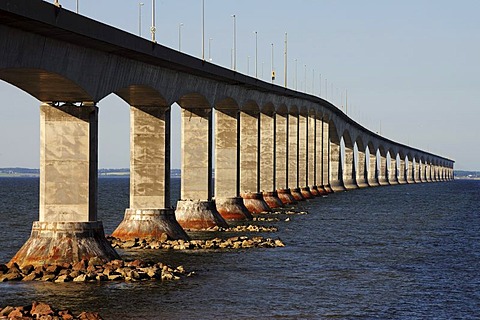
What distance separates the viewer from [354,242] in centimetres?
6119

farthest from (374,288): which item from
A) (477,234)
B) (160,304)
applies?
(477,234)

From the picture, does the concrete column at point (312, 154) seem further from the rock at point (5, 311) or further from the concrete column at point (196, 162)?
the rock at point (5, 311)

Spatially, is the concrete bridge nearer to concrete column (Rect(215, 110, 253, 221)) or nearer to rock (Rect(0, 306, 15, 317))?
concrete column (Rect(215, 110, 253, 221))

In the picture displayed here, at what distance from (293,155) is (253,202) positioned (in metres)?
31.7

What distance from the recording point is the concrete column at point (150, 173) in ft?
176

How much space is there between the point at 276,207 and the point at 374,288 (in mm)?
55372

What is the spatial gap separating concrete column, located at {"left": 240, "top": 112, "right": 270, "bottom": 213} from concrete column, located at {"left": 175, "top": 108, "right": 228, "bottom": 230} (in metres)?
17.6

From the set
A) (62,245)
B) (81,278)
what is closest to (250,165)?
(62,245)

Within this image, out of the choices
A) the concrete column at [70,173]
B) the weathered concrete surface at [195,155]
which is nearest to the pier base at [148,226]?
the concrete column at [70,173]

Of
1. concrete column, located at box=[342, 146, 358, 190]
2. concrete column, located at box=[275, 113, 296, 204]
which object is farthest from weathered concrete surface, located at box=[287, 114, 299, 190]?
concrete column, located at box=[342, 146, 358, 190]

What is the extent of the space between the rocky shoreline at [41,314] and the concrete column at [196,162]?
35.1m

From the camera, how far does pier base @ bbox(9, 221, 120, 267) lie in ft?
130

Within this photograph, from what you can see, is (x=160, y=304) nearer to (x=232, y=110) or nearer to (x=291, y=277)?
(x=291, y=277)

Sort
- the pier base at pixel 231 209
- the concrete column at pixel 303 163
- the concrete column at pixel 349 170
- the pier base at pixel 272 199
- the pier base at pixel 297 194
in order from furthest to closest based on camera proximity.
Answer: the concrete column at pixel 349 170 → the concrete column at pixel 303 163 → the pier base at pixel 297 194 → the pier base at pixel 272 199 → the pier base at pixel 231 209
